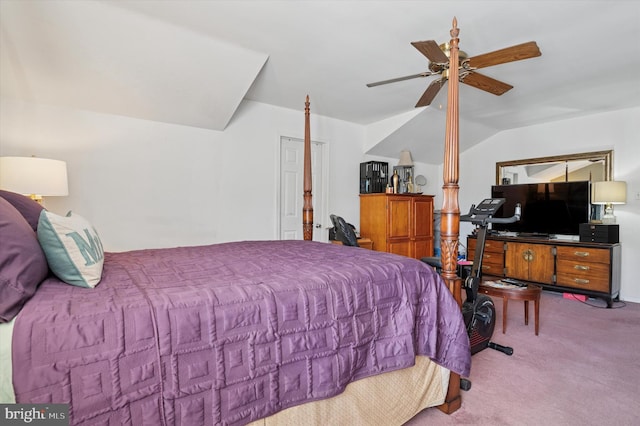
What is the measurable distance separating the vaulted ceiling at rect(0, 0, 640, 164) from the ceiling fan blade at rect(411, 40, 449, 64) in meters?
0.32

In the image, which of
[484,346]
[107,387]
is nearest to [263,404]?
[107,387]

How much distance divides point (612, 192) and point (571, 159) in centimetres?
82

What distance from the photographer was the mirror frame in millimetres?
4300

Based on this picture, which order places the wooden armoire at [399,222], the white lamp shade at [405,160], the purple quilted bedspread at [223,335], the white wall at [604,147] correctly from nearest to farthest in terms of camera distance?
the purple quilted bedspread at [223,335], the white wall at [604,147], the wooden armoire at [399,222], the white lamp shade at [405,160]

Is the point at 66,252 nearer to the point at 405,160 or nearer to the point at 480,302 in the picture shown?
the point at 480,302

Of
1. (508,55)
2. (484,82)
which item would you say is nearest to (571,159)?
(484,82)

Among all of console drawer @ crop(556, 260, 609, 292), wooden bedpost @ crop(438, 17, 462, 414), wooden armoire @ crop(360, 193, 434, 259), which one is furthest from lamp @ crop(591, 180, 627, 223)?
wooden bedpost @ crop(438, 17, 462, 414)

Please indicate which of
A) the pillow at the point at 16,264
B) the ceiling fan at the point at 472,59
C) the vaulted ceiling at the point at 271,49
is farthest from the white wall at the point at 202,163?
the pillow at the point at 16,264

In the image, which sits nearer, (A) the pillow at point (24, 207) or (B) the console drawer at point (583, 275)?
(A) the pillow at point (24, 207)

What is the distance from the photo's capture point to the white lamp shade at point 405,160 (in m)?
5.03

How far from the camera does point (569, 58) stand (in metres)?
2.94

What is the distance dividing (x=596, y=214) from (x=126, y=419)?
555 cm

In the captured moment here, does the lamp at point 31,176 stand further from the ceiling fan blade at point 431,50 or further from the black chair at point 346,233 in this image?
the ceiling fan blade at point 431,50

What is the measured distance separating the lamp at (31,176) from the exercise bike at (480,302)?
3.07m
